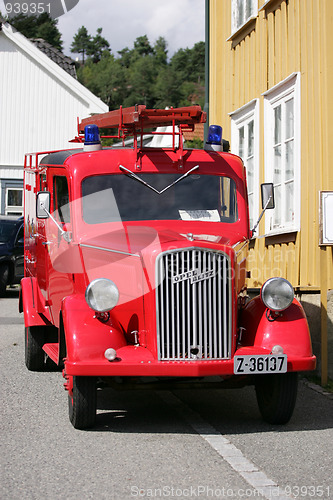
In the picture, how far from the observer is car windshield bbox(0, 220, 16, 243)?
2072cm

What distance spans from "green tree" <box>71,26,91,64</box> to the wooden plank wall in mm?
155139

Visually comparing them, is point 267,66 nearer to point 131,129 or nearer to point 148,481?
point 131,129

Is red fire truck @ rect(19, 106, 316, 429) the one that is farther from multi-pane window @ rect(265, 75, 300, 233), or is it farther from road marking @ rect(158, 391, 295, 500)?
multi-pane window @ rect(265, 75, 300, 233)

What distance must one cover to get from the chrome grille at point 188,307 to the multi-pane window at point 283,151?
4294 mm

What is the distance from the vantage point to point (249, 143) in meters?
13.2

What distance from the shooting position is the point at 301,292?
967 cm

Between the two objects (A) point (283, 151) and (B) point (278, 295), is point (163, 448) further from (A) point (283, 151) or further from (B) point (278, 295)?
(A) point (283, 151)

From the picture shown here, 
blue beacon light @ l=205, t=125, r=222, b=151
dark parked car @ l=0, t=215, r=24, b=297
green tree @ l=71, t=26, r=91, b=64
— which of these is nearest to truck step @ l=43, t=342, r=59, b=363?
blue beacon light @ l=205, t=125, r=222, b=151

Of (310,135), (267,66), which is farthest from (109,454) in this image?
(267,66)

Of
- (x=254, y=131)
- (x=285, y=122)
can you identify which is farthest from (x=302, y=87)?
(x=254, y=131)

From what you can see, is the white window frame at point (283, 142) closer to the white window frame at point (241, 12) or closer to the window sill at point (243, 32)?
the window sill at point (243, 32)

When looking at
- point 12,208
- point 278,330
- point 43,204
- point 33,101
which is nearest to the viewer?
point 278,330

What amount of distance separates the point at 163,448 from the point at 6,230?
16089 mm

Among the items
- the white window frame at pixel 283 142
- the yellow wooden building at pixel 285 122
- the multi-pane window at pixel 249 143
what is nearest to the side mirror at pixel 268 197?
A: the yellow wooden building at pixel 285 122
